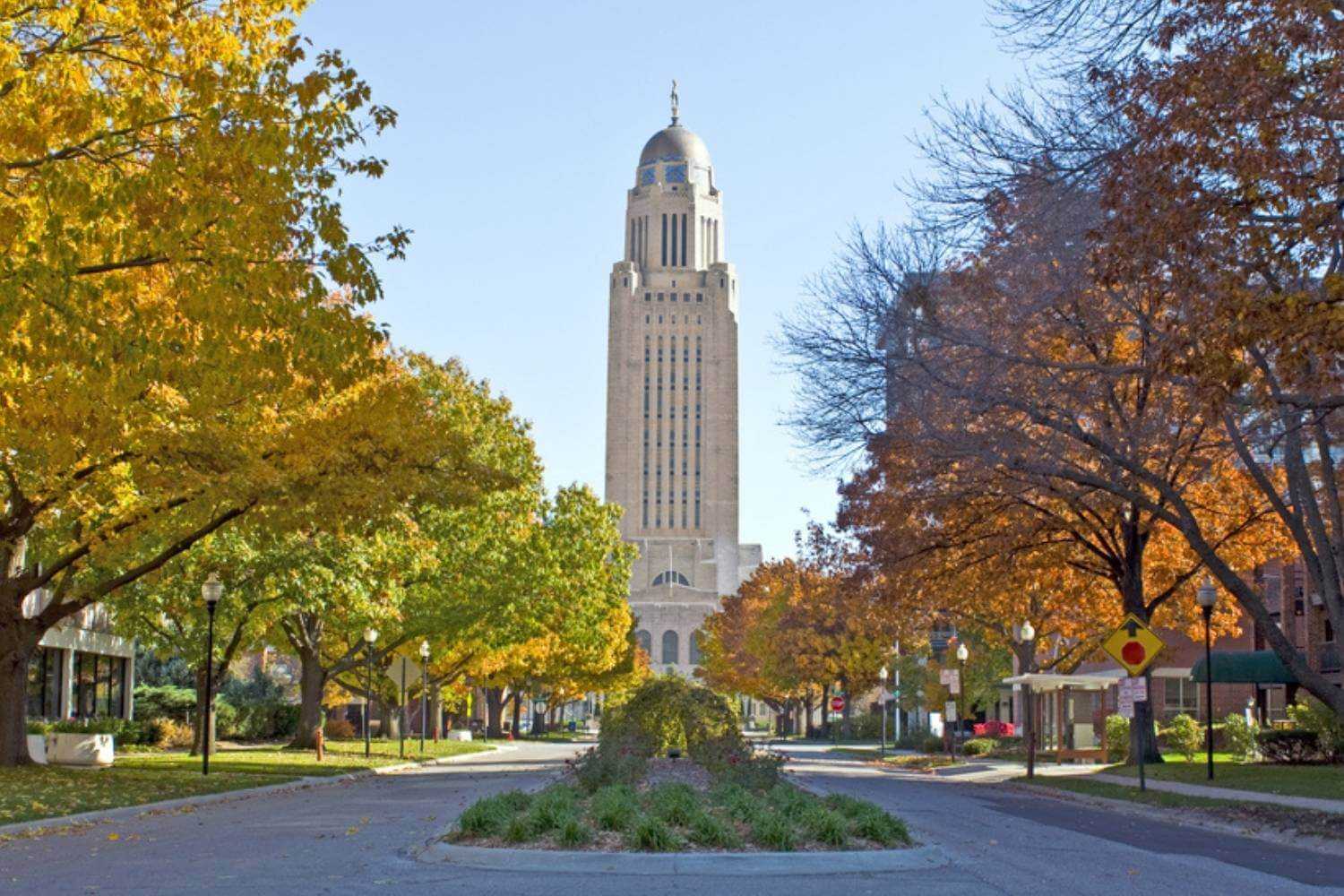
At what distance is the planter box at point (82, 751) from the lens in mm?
31531

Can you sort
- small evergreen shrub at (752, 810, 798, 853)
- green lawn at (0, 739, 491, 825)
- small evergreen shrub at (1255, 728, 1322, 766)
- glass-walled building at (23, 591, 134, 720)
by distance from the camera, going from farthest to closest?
1. glass-walled building at (23, 591, 134, 720)
2. small evergreen shrub at (1255, 728, 1322, 766)
3. green lawn at (0, 739, 491, 825)
4. small evergreen shrub at (752, 810, 798, 853)

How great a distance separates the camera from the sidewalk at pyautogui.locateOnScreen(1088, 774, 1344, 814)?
76.1ft

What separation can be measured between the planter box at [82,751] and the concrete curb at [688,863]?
2037 centimetres

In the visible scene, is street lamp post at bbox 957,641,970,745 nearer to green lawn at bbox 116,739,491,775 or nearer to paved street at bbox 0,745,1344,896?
green lawn at bbox 116,739,491,775

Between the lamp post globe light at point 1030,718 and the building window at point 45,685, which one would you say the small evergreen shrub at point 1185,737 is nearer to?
the lamp post globe light at point 1030,718

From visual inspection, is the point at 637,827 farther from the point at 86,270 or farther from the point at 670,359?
the point at 670,359

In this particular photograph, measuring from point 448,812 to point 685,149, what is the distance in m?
163

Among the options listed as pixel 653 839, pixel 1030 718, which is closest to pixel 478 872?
pixel 653 839

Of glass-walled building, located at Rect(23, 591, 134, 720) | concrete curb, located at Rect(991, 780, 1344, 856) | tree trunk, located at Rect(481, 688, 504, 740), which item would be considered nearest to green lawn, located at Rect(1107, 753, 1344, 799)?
concrete curb, located at Rect(991, 780, 1344, 856)

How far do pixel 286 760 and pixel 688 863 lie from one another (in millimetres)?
26014

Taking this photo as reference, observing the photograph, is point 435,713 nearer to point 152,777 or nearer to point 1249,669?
point 1249,669

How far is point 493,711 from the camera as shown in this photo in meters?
81.8

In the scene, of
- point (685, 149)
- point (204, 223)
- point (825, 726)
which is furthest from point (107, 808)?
point (685, 149)

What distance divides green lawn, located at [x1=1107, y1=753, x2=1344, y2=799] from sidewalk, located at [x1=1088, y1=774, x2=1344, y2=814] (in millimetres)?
299
